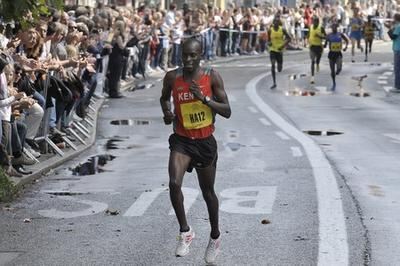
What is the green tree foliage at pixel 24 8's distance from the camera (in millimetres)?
8797

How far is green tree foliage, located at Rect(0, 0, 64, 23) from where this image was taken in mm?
8797

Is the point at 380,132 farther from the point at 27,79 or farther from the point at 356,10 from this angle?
the point at 356,10

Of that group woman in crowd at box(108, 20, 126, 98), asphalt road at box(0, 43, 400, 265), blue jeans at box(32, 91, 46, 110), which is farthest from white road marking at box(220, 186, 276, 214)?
woman in crowd at box(108, 20, 126, 98)

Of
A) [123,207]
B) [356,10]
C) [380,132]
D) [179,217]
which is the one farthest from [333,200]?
[356,10]

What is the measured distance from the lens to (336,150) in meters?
16.9

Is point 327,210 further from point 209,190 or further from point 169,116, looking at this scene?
point 169,116

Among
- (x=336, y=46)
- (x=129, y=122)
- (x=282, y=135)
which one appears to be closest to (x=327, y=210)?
(x=282, y=135)

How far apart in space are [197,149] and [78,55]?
10360mm

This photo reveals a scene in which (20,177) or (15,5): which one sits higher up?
(15,5)

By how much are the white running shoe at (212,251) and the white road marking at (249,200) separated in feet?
7.49

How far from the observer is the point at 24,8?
349 inches

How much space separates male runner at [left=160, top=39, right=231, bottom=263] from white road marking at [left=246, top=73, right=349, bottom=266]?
0.90 meters

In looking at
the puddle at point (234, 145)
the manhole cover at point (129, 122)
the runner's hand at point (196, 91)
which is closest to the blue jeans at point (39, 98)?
the puddle at point (234, 145)

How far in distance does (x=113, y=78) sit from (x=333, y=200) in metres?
16.4
